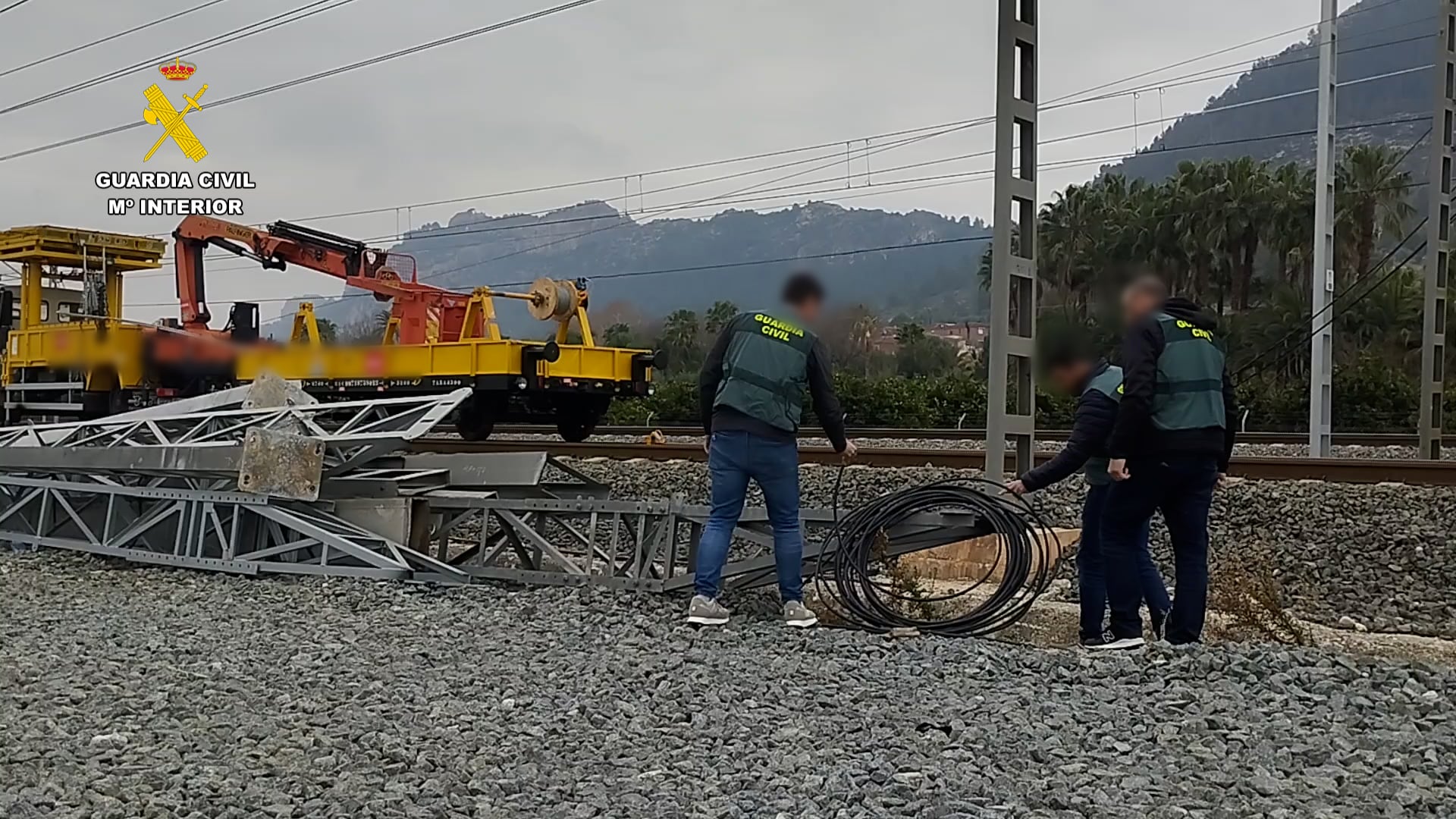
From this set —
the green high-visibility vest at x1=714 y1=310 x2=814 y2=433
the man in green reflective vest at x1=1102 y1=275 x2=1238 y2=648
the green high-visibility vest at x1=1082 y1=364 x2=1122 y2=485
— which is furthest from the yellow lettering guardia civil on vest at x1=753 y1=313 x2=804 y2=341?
the man in green reflective vest at x1=1102 y1=275 x2=1238 y2=648

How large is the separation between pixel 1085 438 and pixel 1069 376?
0.78m

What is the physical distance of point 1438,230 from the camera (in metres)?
12.8

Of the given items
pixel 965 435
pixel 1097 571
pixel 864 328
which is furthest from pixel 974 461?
pixel 965 435

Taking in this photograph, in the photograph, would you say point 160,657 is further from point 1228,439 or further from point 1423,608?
point 1423,608

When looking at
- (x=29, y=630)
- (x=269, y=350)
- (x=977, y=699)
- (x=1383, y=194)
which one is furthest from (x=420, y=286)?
(x=1383, y=194)

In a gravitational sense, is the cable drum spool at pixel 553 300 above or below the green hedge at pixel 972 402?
above

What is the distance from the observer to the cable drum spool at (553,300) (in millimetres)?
14281

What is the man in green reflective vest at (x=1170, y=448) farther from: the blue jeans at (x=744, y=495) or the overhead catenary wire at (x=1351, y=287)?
the overhead catenary wire at (x=1351, y=287)

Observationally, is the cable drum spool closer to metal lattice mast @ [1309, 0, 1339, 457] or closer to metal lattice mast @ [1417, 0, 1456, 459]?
metal lattice mast @ [1309, 0, 1339, 457]

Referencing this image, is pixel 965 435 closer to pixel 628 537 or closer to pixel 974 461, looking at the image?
pixel 974 461

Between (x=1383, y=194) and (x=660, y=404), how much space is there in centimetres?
2540

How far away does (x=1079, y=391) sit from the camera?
5.70 meters

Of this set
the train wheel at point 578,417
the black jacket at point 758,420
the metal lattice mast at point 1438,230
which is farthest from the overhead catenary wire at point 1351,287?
the black jacket at point 758,420

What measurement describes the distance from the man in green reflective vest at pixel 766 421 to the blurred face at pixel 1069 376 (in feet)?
3.82
